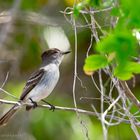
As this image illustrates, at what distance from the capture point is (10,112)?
15.9 feet

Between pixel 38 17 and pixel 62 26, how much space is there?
17.6 inches

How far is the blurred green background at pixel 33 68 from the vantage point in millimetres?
5773

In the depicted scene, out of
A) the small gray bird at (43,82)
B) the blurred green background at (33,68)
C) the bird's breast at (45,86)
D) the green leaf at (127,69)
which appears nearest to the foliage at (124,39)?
the green leaf at (127,69)

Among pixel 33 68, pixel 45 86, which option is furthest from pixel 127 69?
→ pixel 33 68

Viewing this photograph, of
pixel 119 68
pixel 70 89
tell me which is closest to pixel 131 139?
pixel 70 89

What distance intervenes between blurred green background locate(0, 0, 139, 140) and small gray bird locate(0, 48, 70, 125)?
→ 1.13 ft

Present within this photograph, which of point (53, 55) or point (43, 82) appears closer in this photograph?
point (43, 82)

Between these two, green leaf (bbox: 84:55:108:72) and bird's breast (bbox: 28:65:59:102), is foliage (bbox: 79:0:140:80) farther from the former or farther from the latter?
bird's breast (bbox: 28:65:59:102)

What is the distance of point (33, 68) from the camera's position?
22.9 ft

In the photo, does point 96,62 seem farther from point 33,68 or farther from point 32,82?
point 33,68

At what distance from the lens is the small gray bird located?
16.7 feet

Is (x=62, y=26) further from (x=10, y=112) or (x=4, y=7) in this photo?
(x=10, y=112)

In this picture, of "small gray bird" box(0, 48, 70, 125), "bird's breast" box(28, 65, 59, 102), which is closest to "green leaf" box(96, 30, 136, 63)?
"small gray bird" box(0, 48, 70, 125)

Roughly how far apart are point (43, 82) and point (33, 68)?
1729 mm
